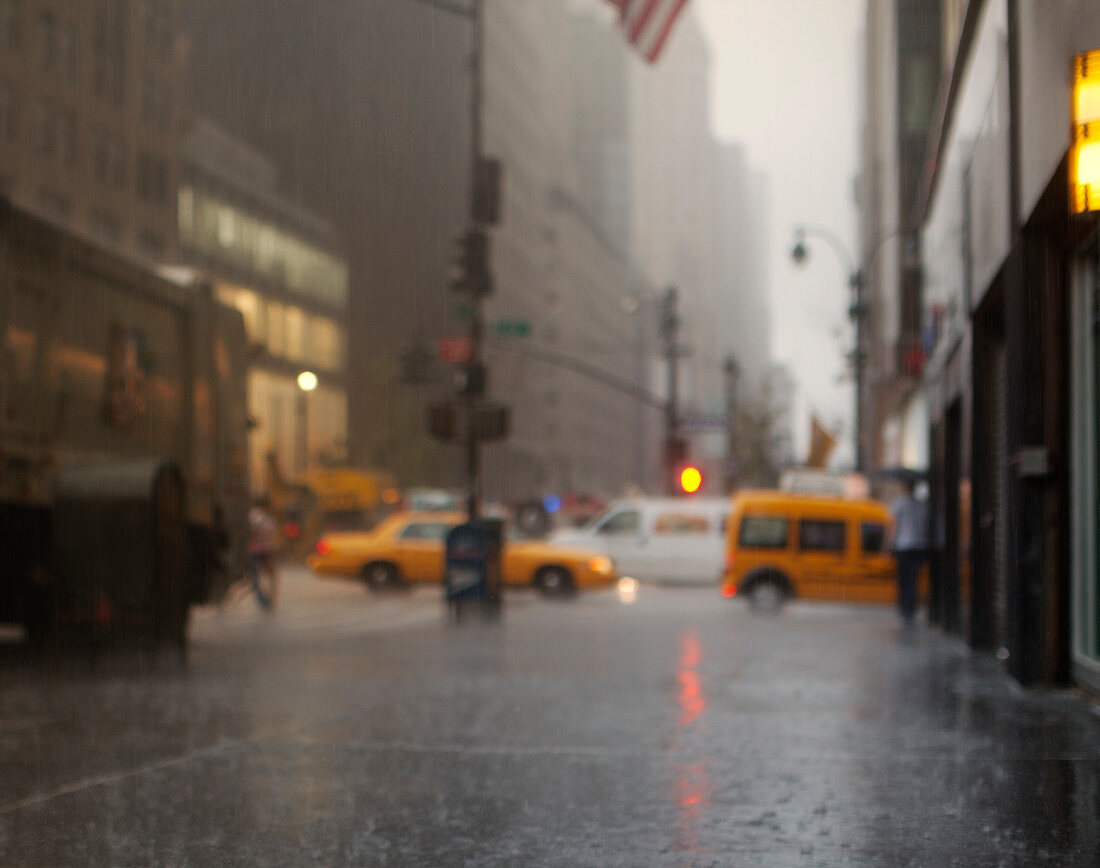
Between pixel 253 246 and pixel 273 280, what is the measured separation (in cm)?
193

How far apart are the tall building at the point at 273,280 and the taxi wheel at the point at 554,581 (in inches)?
1500

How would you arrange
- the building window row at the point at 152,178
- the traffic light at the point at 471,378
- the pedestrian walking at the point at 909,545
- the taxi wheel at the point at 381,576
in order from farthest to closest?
the building window row at the point at 152,178 → the taxi wheel at the point at 381,576 → the traffic light at the point at 471,378 → the pedestrian walking at the point at 909,545

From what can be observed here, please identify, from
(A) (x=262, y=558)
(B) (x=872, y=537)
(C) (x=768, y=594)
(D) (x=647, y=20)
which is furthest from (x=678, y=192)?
(D) (x=647, y=20)

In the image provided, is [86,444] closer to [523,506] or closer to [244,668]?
[244,668]

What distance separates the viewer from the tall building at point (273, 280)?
6612cm

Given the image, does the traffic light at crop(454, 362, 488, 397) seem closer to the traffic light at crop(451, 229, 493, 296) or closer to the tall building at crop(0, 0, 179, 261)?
the traffic light at crop(451, 229, 493, 296)

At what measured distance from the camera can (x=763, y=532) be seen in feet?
76.7

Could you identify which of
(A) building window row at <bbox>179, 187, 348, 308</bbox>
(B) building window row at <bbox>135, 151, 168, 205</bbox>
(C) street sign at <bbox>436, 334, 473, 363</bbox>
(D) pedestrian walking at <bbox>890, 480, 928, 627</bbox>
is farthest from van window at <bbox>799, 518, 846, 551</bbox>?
(A) building window row at <bbox>179, 187, 348, 308</bbox>

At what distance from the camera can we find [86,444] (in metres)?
13.5

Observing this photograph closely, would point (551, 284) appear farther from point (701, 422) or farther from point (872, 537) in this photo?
point (872, 537)

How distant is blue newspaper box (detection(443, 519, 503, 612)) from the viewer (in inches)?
752

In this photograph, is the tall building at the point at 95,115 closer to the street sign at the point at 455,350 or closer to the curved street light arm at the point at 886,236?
the curved street light arm at the point at 886,236

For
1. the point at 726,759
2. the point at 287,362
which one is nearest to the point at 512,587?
the point at 726,759

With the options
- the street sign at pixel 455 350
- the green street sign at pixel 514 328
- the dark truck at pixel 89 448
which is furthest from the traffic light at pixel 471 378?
the dark truck at pixel 89 448
